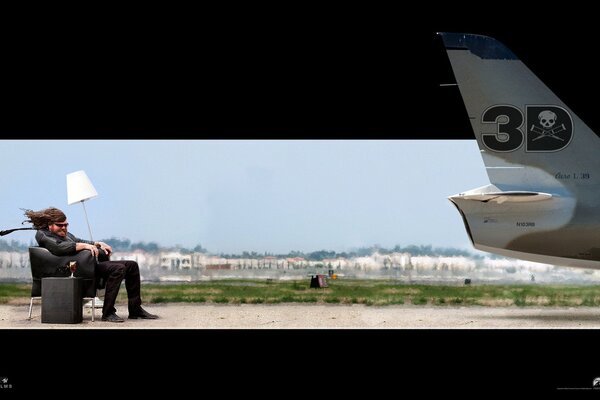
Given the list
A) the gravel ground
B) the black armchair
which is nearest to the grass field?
the gravel ground

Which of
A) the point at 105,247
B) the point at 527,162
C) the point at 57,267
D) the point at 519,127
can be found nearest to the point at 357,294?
the point at 105,247

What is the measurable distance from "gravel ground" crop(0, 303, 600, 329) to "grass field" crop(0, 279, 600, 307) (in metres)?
0.09

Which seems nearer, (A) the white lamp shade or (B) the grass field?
(A) the white lamp shade

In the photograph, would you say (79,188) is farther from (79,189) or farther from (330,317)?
(330,317)

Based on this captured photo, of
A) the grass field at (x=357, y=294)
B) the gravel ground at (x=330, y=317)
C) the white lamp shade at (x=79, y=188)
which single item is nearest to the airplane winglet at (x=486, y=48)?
the grass field at (x=357, y=294)

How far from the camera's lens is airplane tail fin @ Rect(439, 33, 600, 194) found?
9.11 m

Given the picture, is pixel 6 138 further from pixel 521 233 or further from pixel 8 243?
pixel 521 233

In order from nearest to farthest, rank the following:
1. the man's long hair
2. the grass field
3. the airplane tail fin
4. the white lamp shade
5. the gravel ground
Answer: the gravel ground
the white lamp shade
the man's long hair
the grass field
the airplane tail fin

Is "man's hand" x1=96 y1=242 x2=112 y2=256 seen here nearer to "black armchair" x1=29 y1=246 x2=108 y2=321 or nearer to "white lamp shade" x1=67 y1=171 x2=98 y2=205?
"black armchair" x1=29 y1=246 x2=108 y2=321

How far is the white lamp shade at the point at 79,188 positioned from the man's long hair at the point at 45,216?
271 mm

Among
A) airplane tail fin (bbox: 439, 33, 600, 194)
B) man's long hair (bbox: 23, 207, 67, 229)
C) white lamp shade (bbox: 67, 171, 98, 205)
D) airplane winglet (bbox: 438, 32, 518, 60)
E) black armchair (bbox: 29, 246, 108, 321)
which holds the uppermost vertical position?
airplane winglet (bbox: 438, 32, 518, 60)

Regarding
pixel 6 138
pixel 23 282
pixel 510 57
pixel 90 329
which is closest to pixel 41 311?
pixel 23 282

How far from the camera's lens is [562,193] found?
30.4 feet

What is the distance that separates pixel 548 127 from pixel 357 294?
3201mm
